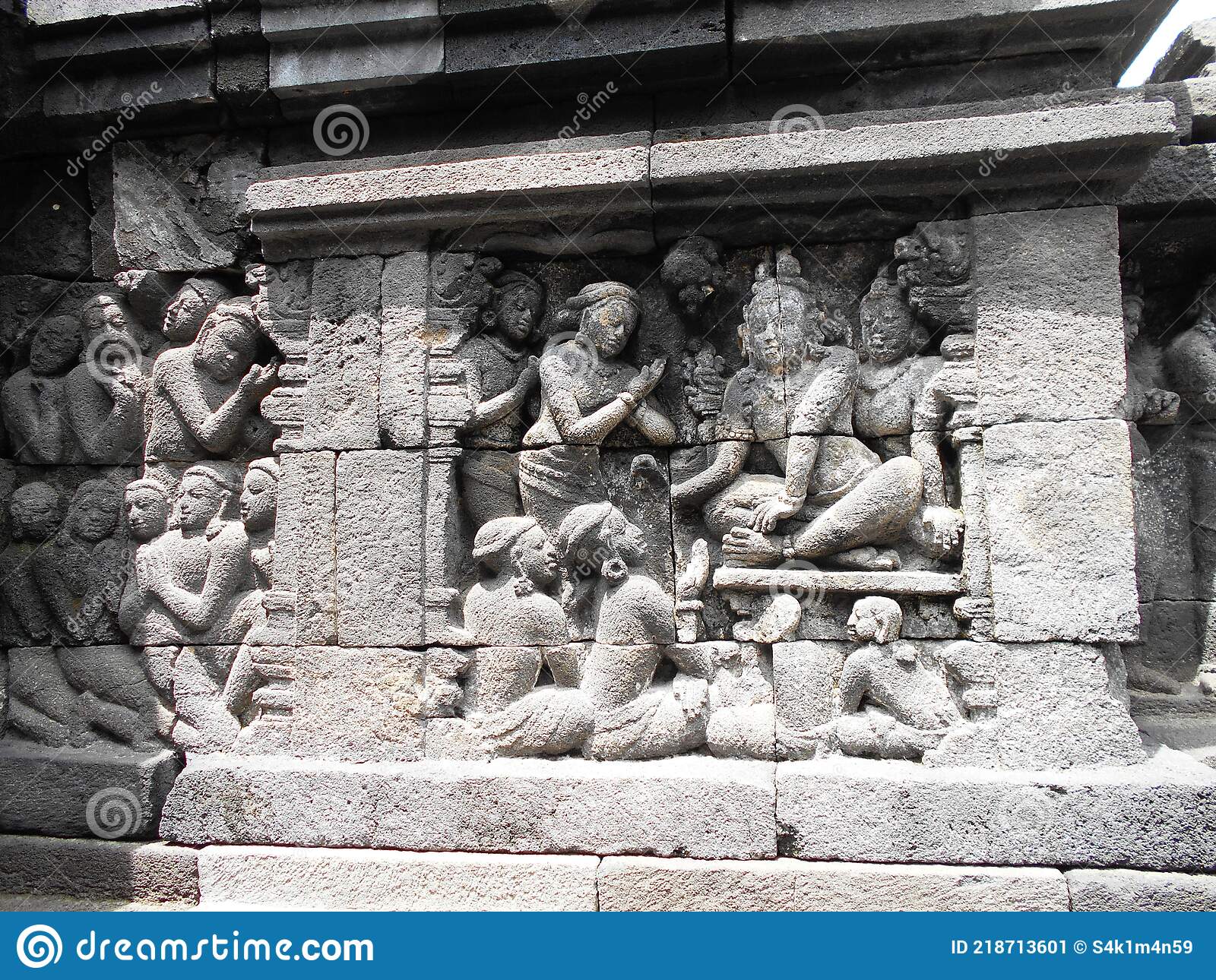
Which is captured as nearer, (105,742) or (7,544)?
(105,742)

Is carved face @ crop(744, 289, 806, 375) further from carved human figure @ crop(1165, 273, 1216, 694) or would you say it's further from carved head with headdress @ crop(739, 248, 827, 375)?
carved human figure @ crop(1165, 273, 1216, 694)

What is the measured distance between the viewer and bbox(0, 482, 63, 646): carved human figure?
4633 millimetres

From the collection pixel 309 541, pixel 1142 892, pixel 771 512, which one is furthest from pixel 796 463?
pixel 309 541

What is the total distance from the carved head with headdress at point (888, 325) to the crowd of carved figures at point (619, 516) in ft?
0.05

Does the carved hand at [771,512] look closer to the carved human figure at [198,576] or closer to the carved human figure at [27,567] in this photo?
the carved human figure at [198,576]

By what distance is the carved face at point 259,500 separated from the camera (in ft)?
14.3

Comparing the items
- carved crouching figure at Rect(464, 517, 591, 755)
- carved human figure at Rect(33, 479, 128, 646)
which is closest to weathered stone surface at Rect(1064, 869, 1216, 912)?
carved crouching figure at Rect(464, 517, 591, 755)

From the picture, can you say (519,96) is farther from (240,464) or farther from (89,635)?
(89,635)

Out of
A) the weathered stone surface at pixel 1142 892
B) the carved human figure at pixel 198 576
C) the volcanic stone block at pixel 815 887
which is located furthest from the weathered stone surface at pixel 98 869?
the weathered stone surface at pixel 1142 892

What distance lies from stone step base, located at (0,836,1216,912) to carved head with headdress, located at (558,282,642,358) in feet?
7.66

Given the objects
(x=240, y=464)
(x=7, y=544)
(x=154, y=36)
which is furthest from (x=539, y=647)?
(x=154, y=36)

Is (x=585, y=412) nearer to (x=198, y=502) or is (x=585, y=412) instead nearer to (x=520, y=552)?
(x=520, y=552)

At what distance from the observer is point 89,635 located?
4570 mm

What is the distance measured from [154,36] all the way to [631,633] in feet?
12.9
